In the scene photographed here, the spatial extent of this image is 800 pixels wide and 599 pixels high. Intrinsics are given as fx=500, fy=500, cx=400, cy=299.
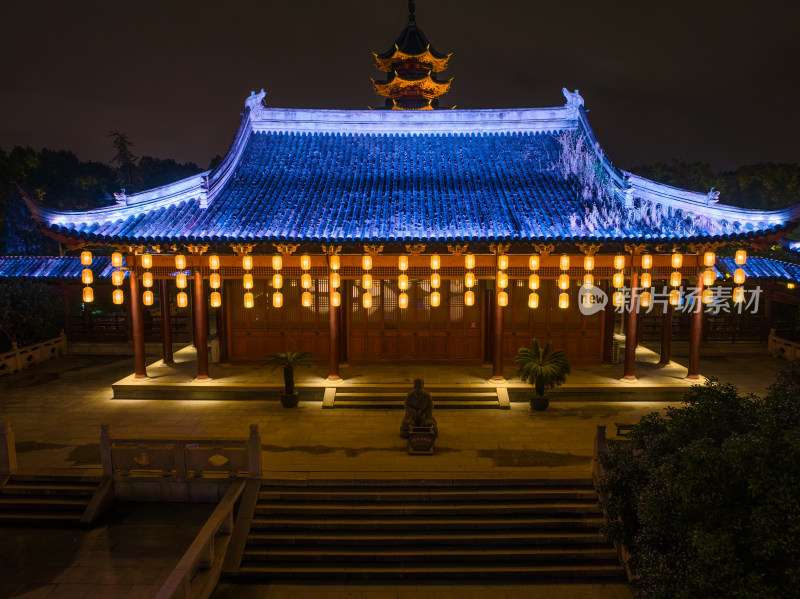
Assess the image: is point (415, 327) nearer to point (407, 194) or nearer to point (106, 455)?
point (407, 194)

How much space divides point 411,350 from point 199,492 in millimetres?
7847

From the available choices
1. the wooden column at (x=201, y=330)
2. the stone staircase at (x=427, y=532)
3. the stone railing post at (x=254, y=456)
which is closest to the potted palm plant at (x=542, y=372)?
the stone staircase at (x=427, y=532)

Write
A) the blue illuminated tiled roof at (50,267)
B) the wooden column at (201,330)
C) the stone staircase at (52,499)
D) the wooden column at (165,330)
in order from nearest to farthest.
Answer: the stone staircase at (52,499), the wooden column at (201,330), the wooden column at (165,330), the blue illuminated tiled roof at (50,267)

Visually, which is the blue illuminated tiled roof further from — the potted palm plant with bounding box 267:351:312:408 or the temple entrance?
the temple entrance

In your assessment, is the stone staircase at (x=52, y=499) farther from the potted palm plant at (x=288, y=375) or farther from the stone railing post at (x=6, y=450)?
the potted palm plant at (x=288, y=375)

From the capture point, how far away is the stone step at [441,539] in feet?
25.3

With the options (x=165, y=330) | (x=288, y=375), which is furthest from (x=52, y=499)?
(x=165, y=330)

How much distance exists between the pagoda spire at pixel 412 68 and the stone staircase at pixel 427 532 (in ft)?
58.6

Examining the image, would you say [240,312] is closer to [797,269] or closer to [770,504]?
[770,504]

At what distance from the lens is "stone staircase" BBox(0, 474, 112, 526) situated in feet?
27.5

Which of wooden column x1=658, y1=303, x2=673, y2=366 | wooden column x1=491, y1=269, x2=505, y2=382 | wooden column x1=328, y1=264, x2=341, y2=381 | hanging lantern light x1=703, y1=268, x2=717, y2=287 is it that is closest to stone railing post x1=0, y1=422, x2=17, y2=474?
wooden column x1=328, y1=264, x2=341, y2=381

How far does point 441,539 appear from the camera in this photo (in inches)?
305

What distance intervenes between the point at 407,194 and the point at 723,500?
10679 mm

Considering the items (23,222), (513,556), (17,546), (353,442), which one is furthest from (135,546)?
(23,222)
